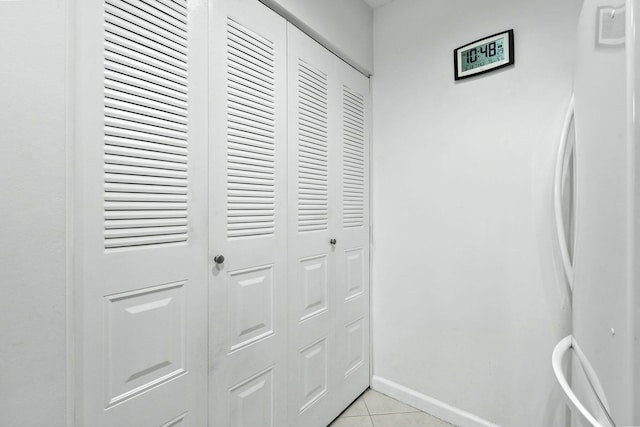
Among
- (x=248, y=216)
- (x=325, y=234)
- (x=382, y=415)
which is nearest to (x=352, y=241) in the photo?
(x=325, y=234)

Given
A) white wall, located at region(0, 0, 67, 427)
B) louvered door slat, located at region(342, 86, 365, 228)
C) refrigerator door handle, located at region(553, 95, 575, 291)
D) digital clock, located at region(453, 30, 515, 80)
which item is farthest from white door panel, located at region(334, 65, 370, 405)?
white wall, located at region(0, 0, 67, 427)

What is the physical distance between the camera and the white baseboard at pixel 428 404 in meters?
1.56

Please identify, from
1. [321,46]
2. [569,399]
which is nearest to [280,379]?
[569,399]

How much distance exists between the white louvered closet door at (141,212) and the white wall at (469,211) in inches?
48.2

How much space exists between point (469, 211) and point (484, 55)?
826 mm

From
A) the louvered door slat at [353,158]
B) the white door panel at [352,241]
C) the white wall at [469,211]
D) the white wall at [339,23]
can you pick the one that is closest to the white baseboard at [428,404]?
the white wall at [469,211]

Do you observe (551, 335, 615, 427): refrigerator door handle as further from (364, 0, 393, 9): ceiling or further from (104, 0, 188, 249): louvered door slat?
(364, 0, 393, 9): ceiling

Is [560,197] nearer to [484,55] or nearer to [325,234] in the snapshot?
[484,55]

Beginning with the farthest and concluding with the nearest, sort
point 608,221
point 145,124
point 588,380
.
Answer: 1. point 145,124
2. point 588,380
3. point 608,221

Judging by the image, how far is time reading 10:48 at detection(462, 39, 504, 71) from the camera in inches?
58.0

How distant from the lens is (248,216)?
1188mm

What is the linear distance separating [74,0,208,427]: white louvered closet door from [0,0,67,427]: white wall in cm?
4

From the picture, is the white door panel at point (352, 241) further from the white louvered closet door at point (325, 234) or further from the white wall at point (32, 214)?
the white wall at point (32, 214)

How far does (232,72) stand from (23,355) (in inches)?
41.7
